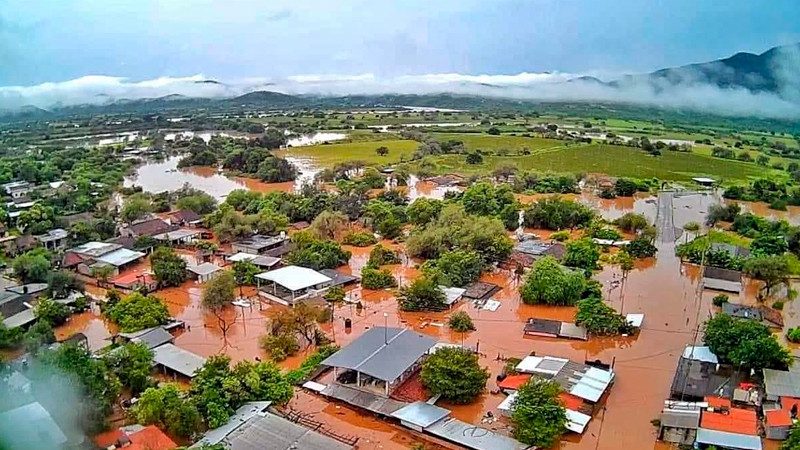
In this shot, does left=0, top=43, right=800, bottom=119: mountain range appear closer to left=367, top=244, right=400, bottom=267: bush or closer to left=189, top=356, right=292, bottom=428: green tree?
left=367, top=244, right=400, bottom=267: bush

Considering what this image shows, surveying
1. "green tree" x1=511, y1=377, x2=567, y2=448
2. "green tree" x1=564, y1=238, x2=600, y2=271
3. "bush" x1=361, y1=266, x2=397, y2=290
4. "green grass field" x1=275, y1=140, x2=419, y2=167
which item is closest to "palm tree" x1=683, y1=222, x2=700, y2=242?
"green tree" x1=564, y1=238, x2=600, y2=271

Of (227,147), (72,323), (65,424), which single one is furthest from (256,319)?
(227,147)

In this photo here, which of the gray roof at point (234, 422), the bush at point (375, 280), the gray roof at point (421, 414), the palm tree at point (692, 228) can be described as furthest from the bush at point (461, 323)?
the palm tree at point (692, 228)

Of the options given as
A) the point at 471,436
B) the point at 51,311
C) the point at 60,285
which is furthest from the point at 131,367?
the point at 60,285

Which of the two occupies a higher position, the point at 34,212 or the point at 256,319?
the point at 34,212

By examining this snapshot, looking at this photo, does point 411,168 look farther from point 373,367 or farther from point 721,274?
point 373,367

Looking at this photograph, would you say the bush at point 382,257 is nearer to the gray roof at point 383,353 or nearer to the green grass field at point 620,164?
the gray roof at point 383,353

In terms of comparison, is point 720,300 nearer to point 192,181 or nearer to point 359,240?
point 359,240
